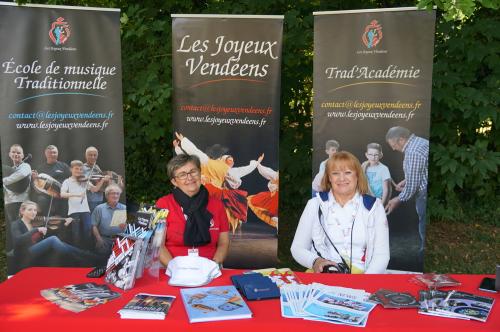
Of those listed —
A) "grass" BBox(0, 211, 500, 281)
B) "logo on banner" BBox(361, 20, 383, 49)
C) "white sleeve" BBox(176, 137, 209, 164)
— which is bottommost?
"grass" BBox(0, 211, 500, 281)

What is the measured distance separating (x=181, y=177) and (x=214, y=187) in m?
1.01

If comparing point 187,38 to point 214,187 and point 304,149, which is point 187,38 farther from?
point 304,149

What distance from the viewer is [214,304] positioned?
194cm

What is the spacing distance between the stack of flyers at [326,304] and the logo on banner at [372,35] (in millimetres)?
2143

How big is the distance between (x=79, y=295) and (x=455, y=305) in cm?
149

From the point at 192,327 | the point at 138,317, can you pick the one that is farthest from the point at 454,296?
the point at 138,317

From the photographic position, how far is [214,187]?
155 inches

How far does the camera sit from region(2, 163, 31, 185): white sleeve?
379 cm

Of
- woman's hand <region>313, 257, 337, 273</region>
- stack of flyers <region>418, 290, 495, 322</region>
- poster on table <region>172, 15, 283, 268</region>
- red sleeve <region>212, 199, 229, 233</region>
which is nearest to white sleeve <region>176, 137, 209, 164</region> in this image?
poster on table <region>172, 15, 283, 268</region>

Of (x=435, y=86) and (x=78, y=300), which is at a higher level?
(x=435, y=86)

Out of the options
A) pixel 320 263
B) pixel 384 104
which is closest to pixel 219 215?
pixel 320 263

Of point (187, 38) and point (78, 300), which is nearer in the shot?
point (78, 300)

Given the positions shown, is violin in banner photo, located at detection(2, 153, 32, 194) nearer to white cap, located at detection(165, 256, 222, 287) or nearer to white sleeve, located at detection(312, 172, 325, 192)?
white cap, located at detection(165, 256, 222, 287)

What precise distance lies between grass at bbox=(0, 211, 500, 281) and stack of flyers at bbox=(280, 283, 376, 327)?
2.68 m
